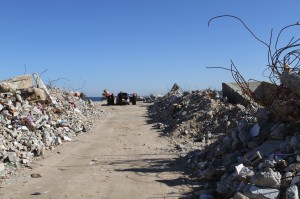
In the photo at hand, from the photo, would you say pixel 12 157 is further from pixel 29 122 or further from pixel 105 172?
pixel 29 122

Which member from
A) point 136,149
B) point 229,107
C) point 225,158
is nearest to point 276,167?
point 225,158

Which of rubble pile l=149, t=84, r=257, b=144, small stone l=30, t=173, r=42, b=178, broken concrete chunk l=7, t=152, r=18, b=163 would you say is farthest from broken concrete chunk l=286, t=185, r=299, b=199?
broken concrete chunk l=7, t=152, r=18, b=163

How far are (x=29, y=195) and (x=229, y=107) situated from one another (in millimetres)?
7239

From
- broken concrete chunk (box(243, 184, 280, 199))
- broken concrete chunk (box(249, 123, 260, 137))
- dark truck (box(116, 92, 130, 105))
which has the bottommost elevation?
broken concrete chunk (box(243, 184, 280, 199))

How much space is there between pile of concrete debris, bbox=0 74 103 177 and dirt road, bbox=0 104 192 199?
0.38 m

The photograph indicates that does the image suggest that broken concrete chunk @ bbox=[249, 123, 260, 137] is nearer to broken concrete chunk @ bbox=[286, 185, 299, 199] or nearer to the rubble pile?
broken concrete chunk @ bbox=[286, 185, 299, 199]

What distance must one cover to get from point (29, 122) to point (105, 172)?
4006mm

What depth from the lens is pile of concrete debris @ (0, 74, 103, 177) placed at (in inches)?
329

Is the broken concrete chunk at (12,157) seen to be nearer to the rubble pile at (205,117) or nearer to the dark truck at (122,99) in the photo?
the rubble pile at (205,117)

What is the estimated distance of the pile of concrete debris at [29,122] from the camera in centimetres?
835

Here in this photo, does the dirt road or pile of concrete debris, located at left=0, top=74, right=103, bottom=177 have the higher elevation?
pile of concrete debris, located at left=0, top=74, right=103, bottom=177

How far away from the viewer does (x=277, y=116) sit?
661cm

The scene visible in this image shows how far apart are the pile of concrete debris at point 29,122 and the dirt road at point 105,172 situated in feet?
1.24

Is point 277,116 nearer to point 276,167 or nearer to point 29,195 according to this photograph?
point 276,167
